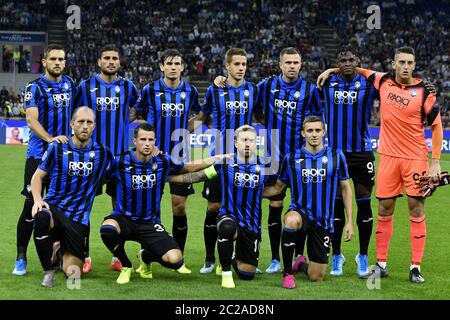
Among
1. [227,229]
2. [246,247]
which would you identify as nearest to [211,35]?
[246,247]

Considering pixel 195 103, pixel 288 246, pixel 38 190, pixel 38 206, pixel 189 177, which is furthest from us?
pixel 195 103

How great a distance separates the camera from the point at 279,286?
262 inches

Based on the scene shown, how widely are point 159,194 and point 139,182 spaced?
0.24m

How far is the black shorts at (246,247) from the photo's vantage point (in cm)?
695

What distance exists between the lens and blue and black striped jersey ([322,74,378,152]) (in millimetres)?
7332

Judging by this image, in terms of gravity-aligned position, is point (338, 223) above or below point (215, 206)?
below

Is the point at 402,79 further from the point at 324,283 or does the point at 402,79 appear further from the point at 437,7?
the point at 437,7

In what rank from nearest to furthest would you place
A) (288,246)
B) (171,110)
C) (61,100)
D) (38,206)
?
(38,206)
(288,246)
(61,100)
(171,110)

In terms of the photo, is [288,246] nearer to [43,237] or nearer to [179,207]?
[179,207]

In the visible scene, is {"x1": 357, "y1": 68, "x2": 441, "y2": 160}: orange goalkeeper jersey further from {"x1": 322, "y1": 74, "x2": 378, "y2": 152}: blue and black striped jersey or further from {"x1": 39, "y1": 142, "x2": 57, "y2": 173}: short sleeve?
{"x1": 39, "y1": 142, "x2": 57, "y2": 173}: short sleeve

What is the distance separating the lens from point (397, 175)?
7.12 m

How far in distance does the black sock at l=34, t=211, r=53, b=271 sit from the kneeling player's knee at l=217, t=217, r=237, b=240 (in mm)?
1452

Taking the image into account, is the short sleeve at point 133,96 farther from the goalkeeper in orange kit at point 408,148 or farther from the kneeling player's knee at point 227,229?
the goalkeeper in orange kit at point 408,148

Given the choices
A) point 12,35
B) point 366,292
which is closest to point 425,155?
point 366,292
